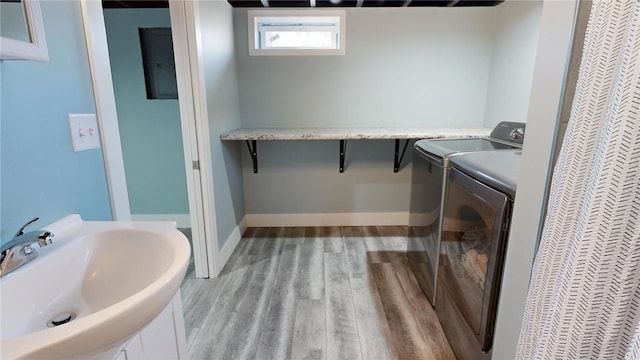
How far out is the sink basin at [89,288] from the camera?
470mm

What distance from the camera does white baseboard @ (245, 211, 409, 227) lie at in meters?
3.12

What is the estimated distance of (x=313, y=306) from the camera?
188 cm

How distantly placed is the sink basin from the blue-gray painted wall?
0.28ft

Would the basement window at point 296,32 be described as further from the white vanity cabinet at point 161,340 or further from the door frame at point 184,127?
the white vanity cabinet at point 161,340

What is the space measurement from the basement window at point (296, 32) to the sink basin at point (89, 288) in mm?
2292

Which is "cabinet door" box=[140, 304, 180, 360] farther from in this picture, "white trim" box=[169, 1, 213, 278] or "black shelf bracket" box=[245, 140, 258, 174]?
"black shelf bracket" box=[245, 140, 258, 174]

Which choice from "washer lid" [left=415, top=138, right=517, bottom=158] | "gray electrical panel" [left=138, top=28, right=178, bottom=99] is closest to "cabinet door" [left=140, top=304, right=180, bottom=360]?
"washer lid" [left=415, top=138, right=517, bottom=158]

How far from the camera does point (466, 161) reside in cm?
136

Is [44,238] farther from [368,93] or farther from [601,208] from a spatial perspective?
[368,93]

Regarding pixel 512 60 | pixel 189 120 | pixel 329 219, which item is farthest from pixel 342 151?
pixel 512 60

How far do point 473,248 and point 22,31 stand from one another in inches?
64.0

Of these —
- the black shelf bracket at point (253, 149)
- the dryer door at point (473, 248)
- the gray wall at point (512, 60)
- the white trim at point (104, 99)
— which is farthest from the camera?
the black shelf bracket at point (253, 149)

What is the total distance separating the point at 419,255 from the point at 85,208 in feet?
6.04

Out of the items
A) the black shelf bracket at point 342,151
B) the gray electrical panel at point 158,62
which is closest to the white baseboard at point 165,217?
the gray electrical panel at point 158,62
